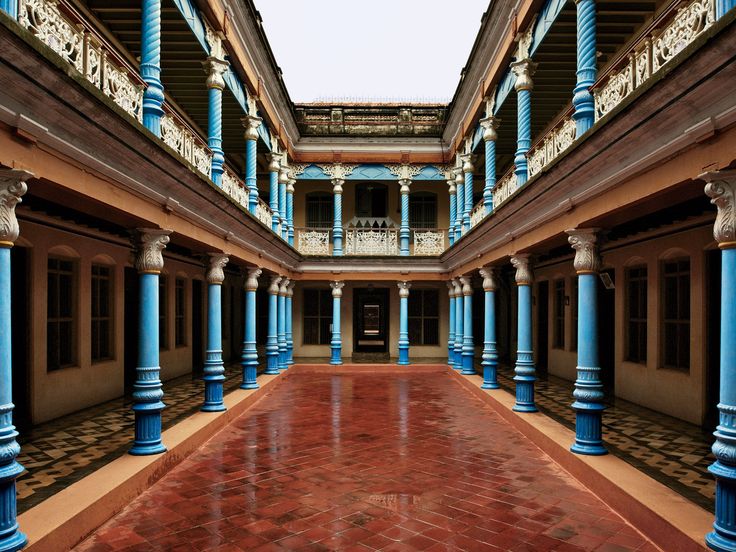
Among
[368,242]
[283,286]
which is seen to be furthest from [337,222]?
[283,286]

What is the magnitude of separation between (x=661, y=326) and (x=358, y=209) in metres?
13.2

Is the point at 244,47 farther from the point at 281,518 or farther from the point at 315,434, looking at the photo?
the point at 281,518

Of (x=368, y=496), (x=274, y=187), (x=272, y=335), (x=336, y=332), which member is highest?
(x=274, y=187)

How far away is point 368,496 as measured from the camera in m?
5.83

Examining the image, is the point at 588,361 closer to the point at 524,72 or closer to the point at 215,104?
the point at 524,72

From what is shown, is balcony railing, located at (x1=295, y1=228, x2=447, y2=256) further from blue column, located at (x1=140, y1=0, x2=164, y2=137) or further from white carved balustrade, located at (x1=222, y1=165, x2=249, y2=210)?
blue column, located at (x1=140, y1=0, x2=164, y2=137)

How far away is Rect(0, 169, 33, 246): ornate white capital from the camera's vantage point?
3.83 m

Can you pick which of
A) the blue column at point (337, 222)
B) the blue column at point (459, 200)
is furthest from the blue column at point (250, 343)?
the blue column at point (459, 200)

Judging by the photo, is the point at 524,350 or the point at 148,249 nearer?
the point at 148,249

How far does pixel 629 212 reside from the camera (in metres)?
5.90

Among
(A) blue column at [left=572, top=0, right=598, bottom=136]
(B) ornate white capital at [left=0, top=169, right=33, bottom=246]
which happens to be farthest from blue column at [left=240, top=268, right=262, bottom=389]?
(B) ornate white capital at [left=0, top=169, right=33, bottom=246]

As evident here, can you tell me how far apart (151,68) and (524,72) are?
243 inches

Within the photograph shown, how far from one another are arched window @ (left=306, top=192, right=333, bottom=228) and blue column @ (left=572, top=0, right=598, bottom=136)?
1493 centimetres

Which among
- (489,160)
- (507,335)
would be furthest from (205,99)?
(507,335)
